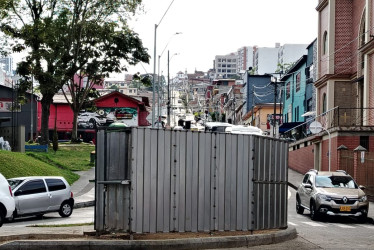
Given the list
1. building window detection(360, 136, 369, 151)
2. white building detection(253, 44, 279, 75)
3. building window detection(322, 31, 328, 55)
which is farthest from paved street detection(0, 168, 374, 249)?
white building detection(253, 44, 279, 75)

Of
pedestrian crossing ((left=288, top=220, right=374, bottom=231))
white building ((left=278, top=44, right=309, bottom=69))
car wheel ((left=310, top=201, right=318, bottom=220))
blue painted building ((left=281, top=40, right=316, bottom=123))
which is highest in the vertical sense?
white building ((left=278, top=44, right=309, bottom=69))

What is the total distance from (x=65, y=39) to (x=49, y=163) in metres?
15.3

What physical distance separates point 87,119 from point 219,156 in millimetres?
87354

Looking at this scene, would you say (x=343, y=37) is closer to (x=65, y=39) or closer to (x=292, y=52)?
(x=65, y=39)

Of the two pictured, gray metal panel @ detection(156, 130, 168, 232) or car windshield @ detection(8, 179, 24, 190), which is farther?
car windshield @ detection(8, 179, 24, 190)

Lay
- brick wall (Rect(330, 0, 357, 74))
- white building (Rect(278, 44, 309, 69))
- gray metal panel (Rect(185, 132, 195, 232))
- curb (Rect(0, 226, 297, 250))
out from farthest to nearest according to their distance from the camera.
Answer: white building (Rect(278, 44, 309, 69)) → brick wall (Rect(330, 0, 357, 74)) → gray metal panel (Rect(185, 132, 195, 232)) → curb (Rect(0, 226, 297, 250))

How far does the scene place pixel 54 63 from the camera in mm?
60750

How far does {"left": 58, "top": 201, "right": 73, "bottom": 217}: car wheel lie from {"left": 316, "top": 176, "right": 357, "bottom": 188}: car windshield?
9.22 meters

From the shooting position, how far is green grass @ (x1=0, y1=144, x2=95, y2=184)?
3925cm

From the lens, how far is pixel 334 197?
89.2 ft

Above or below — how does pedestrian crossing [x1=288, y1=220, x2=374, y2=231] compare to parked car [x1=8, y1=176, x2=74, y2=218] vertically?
below

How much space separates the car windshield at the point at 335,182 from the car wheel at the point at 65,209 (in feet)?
30.2

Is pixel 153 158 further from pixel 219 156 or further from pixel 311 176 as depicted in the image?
pixel 311 176

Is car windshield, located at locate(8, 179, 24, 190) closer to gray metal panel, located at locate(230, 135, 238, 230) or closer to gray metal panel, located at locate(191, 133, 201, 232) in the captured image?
gray metal panel, located at locate(230, 135, 238, 230)
